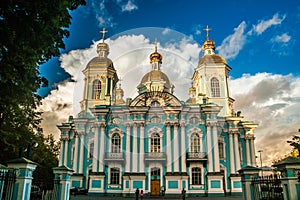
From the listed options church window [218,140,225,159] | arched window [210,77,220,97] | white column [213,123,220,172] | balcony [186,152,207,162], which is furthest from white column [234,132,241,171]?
arched window [210,77,220,97]

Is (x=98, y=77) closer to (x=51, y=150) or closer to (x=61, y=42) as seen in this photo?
(x=51, y=150)

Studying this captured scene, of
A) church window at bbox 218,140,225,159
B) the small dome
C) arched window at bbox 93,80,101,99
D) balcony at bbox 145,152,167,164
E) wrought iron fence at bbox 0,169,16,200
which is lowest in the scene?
wrought iron fence at bbox 0,169,16,200

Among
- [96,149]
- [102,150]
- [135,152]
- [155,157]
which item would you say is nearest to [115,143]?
[102,150]

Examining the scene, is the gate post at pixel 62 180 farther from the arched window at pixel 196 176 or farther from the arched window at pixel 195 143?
the arched window at pixel 195 143

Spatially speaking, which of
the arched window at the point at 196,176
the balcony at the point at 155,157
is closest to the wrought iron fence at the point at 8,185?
the balcony at the point at 155,157

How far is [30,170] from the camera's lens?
814 centimetres

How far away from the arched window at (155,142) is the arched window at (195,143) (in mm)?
3307

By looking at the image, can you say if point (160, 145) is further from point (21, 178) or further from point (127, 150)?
point (21, 178)

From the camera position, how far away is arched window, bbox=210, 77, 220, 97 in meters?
30.9

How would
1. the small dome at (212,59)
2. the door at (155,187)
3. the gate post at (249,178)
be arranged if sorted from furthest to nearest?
the small dome at (212,59) < the door at (155,187) < the gate post at (249,178)

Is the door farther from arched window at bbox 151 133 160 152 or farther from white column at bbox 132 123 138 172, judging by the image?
arched window at bbox 151 133 160 152

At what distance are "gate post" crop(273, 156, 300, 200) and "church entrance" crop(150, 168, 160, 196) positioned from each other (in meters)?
18.2

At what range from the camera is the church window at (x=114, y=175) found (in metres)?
25.7

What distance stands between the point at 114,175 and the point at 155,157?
4.22 m
